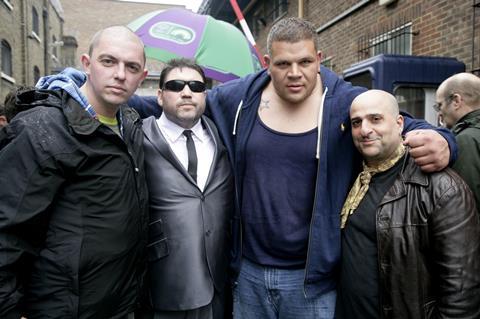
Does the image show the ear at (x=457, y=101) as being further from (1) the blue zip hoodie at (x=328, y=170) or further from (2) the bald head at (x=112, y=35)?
(2) the bald head at (x=112, y=35)

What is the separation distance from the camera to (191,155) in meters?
2.34

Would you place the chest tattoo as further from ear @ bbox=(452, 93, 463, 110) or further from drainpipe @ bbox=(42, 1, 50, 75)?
drainpipe @ bbox=(42, 1, 50, 75)

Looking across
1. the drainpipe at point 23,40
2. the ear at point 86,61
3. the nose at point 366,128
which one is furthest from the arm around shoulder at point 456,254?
the drainpipe at point 23,40

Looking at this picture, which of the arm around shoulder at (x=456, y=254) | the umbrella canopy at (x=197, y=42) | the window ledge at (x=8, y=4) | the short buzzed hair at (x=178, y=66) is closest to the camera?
the arm around shoulder at (x=456, y=254)

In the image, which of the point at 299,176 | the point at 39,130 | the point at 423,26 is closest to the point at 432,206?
the point at 299,176

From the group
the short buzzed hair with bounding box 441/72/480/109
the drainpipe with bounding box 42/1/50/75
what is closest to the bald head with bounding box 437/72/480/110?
the short buzzed hair with bounding box 441/72/480/109

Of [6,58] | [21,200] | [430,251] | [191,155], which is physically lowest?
[430,251]

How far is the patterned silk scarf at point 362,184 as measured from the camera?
1.97 metres

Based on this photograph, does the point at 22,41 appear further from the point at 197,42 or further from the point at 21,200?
the point at 21,200

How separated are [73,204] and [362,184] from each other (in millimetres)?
1433

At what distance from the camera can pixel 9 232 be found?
1.56m

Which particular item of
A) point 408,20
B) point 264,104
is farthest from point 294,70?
point 408,20

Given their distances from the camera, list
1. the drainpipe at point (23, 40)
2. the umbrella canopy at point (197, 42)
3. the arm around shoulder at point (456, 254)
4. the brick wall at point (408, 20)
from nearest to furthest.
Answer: the arm around shoulder at point (456, 254), the umbrella canopy at point (197, 42), the brick wall at point (408, 20), the drainpipe at point (23, 40)

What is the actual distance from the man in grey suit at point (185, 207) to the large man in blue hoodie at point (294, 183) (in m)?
0.13
